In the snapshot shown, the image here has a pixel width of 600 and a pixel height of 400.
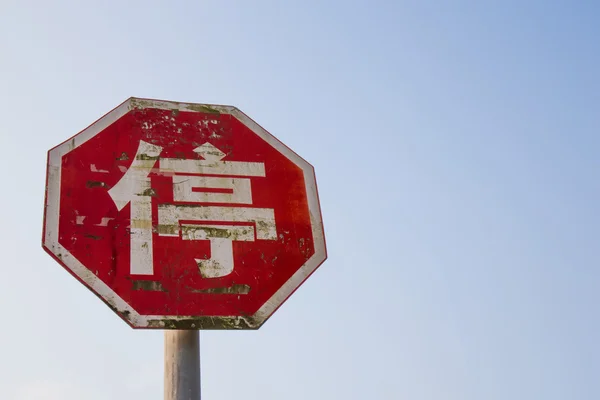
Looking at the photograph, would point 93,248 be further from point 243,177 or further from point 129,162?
point 243,177

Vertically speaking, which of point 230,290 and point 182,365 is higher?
point 230,290

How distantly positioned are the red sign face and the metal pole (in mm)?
168

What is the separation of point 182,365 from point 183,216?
605mm

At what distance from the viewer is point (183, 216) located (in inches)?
105

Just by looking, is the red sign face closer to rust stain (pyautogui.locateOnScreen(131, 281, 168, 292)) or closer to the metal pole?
rust stain (pyautogui.locateOnScreen(131, 281, 168, 292))

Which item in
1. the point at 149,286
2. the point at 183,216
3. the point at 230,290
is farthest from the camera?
the point at 183,216

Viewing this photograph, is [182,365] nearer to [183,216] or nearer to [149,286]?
[149,286]

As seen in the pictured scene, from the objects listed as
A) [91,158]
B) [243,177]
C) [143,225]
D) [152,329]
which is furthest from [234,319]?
[91,158]

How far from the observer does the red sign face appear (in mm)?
2412

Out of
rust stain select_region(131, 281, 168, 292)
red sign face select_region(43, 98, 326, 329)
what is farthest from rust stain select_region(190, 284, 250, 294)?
rust stain select_region(131, 281, 168, 292)

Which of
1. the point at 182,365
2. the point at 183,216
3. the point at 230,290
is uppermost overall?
the point at 183,216

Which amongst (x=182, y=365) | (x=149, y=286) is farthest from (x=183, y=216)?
(x=182, y=365)

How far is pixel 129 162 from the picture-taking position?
9.07ft

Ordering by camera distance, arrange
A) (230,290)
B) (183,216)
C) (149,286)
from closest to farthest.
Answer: (149,286)
(230,290)
(183,216)
